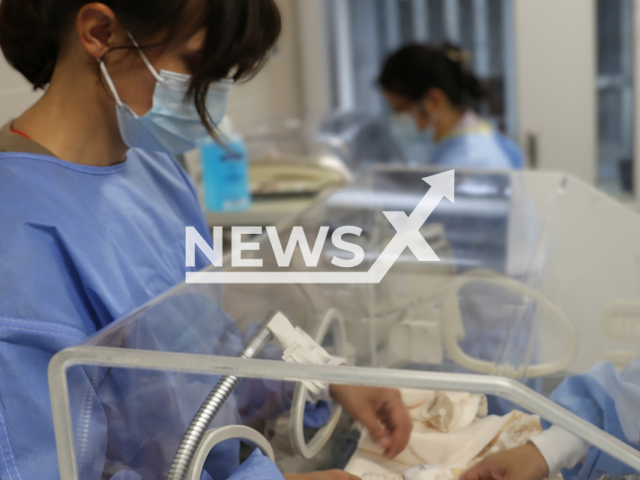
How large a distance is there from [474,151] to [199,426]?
171cm

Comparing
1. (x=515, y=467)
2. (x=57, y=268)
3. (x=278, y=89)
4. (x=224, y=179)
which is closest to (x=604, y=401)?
(x=515, y=467)

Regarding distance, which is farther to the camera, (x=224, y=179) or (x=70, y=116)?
(x=224, y=179)

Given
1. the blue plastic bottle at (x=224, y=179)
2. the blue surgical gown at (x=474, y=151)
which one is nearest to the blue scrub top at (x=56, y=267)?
the blue plastic bottle at (x=224, y=179)

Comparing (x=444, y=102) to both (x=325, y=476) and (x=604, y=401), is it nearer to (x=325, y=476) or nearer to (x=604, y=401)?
(x=604, y=401)

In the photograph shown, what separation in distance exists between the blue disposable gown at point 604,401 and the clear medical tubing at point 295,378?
5 centimetres

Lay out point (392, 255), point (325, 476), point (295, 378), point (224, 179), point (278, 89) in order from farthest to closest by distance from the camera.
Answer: point (278, 89), point (224, 179), point (392, 255), point (325, 476), point (295, 378)

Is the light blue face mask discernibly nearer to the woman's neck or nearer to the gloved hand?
the woman's neck

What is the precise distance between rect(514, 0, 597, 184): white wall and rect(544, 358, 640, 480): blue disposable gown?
6.61 feet

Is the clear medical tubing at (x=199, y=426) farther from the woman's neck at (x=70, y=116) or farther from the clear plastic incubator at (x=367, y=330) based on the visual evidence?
the woman's neck at (x=70, y=116)

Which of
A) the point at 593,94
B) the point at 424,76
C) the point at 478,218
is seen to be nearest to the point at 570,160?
the point at 593,94

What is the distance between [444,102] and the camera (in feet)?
7.35

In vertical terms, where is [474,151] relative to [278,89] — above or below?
below

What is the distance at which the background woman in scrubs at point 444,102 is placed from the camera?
7.16 feet

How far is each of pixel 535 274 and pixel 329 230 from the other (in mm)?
416
